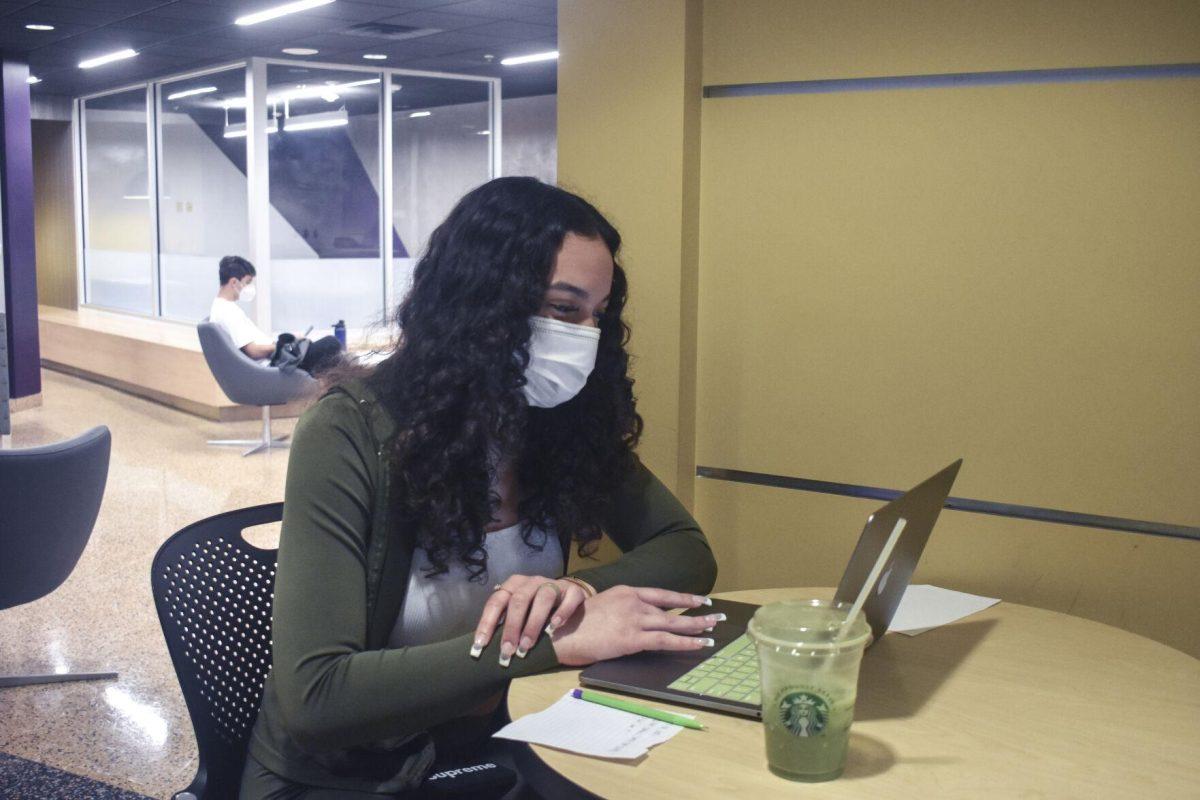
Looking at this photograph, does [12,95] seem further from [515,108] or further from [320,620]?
[320,620]

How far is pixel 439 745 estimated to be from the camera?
159 centimetres

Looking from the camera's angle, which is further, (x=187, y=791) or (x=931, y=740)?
(x=187, y=791)

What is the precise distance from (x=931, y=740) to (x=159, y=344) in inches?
347

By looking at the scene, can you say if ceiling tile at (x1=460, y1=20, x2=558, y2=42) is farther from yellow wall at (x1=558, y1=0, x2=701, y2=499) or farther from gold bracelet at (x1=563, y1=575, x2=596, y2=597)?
gold bracelet at (x1=563, y1=575, x2=596, y2=597)


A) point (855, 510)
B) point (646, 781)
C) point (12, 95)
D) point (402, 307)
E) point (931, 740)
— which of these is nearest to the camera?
point (646, 781)

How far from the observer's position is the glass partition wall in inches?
A: 400

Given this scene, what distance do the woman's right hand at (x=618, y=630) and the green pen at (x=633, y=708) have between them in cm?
7

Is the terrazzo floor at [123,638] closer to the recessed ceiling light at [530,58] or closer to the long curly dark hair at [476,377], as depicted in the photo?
the long curly dark hair at [476,377]

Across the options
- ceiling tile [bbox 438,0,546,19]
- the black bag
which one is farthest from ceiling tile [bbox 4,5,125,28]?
the black bag

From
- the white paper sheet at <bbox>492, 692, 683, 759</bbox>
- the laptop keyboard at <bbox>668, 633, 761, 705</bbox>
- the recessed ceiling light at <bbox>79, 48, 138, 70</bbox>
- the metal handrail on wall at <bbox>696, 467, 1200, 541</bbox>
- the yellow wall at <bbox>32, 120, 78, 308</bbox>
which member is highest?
the recessed ceiling light at <bbox>79, 48, 138, 70</bbox>

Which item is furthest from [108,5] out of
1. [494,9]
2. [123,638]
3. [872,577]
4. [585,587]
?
[872,577]

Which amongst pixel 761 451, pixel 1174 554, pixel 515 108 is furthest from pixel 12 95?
pixel 1174 554

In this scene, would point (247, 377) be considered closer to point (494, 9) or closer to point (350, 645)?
point (494, 9)

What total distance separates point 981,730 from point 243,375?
6.36 meters
